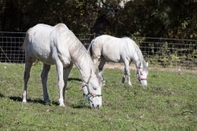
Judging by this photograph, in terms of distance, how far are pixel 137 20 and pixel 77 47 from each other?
44.7ft

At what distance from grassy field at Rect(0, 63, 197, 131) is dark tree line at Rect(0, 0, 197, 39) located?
23.8 ft

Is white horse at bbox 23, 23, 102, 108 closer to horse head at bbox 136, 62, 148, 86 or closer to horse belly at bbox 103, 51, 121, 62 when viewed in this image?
horse head at bbox 136, 62, 148, 86

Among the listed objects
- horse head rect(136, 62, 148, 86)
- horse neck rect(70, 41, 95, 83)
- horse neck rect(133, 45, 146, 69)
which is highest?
horse neck rect(70, 41, 95, 83)

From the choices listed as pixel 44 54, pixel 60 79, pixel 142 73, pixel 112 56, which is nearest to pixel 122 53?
pixel 112 56

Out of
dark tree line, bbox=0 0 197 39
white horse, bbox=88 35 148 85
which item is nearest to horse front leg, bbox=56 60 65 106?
white horse, bbox=88 35 148 85

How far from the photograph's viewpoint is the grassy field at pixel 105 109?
7121 mm

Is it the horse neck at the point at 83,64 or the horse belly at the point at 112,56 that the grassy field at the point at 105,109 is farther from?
the horse belly at the point at 112,56

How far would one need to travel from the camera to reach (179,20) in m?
21.0

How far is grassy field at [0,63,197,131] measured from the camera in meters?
7.12

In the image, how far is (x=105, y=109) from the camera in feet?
28.7

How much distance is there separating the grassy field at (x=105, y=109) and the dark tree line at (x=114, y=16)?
23.8ft

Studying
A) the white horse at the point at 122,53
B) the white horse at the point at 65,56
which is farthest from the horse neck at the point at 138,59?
the white horse at the point at 65,56

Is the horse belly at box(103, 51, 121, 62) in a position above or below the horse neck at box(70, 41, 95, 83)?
below

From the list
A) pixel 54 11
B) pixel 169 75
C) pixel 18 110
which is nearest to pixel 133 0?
pixel 54 11
